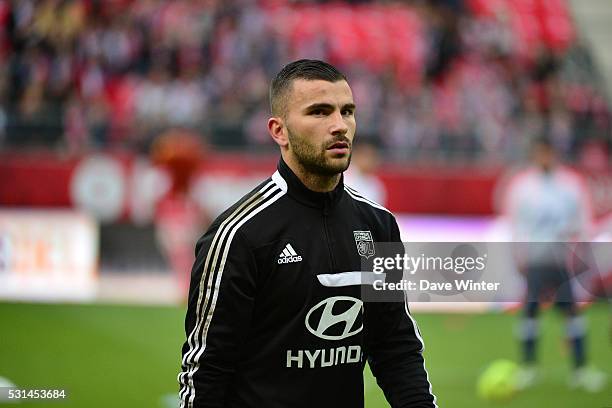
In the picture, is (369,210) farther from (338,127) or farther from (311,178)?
(338,127)

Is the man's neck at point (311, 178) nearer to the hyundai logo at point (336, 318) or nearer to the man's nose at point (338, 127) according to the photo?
the man's nose at point (338, 127)

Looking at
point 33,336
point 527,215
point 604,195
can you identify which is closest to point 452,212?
point 604,195

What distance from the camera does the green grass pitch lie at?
7.21m

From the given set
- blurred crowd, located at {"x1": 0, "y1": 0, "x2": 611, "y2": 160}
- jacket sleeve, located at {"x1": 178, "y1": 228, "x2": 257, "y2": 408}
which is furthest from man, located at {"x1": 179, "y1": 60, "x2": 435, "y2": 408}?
blurred crowd, located at {"x1": 0, "y1": 0, "x2": 611, "y2": 160}

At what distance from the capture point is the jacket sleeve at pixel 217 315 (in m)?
3.31

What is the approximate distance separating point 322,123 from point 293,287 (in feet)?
1.89

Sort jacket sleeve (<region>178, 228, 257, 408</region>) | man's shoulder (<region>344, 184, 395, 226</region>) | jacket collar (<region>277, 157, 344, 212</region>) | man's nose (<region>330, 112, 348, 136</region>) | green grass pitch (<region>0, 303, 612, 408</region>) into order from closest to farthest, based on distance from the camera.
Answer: jacket sleeve (<region>178, 228, 257, 408</region>), man's nose (<region>330, 112, 348, 136</region>), jacket collar (<region>277, 157, 344, 212</region>), man's shoulder (<region>344, 184, 395, 226</region>), green grass pitch (<region>0, 303, 612, 408</region>)

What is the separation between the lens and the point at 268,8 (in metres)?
19.5

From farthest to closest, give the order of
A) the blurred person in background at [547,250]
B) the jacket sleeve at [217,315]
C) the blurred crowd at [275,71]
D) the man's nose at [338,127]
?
the blurred crowd at [275,71] < the blurred person in background at [547,250] < the man's nose at [338,127] < the jacket sleeve at [217,315]

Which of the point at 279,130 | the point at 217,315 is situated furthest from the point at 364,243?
the point at 217,315

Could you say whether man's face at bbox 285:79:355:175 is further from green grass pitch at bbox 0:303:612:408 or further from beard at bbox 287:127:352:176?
green grass pitch at bbox 0:303:612:408

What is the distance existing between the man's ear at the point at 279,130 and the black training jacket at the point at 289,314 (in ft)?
0.27

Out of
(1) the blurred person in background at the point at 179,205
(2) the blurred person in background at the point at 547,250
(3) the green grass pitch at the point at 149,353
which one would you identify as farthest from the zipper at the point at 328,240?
(1) the blurred person in background at the point at 179,205

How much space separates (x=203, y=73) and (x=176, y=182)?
416cm
